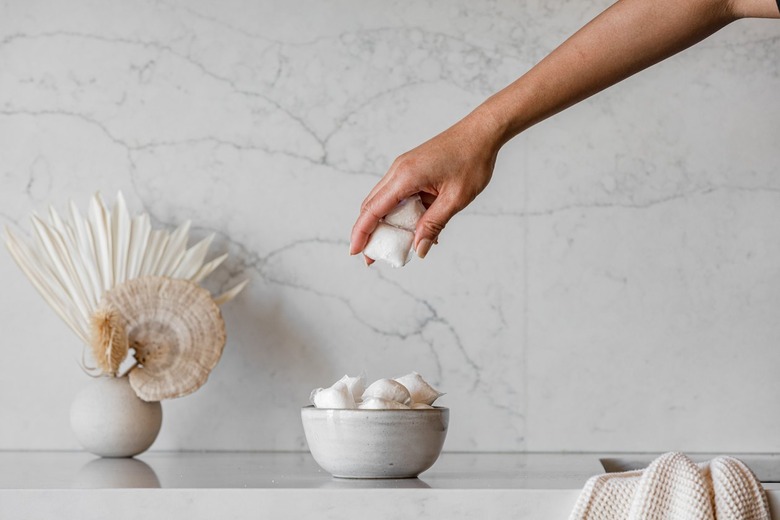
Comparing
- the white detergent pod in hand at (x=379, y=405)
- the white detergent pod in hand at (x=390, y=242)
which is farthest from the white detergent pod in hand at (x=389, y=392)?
the white detergent pod in hand at (x=390, y=242)

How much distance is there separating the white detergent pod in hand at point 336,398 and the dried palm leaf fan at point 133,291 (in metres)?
0.27

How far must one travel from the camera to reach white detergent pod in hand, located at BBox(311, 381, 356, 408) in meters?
0.96

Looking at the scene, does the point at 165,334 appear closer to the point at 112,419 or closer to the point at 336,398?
the point at 112,419

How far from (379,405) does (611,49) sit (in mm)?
417

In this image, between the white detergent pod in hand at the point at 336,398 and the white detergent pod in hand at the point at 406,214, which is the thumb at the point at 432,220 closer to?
the white detergent pod in hand at the point at 406,214

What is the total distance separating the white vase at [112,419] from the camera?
117 centimetres

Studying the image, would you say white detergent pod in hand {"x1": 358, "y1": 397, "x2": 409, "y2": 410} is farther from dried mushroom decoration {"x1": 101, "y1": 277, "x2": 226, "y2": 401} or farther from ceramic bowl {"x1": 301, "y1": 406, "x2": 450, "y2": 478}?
dried mushroom decoration {"x1": 101, "y1": 277, "x2": 226, "y2": 401}

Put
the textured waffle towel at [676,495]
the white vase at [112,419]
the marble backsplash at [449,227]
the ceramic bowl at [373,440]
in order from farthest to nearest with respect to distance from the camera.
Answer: the marble backsplash at [449,227] → the white vase at [112,419] → the ceramic bowl at [373,440] → the textured waffle towel at [676,495]

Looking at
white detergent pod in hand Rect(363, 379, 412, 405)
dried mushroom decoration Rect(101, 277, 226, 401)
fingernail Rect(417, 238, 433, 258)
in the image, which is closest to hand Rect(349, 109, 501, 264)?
fingernail Rect(417, 238, 433, 258)

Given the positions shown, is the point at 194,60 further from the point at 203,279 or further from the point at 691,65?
the point at 691,65

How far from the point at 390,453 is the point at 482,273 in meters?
0.46

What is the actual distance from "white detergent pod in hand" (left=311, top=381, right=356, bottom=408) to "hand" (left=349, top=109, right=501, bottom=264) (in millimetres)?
178

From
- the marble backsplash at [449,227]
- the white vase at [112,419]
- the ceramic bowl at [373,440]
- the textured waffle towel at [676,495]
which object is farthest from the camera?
the marble backsplash at [449,227]

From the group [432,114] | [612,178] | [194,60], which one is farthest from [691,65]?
[194,60]
